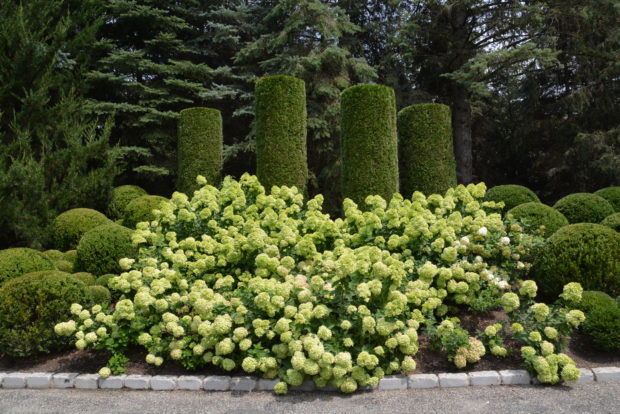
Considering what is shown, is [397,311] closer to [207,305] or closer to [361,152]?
[207,305]

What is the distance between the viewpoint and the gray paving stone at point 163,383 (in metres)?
3.84

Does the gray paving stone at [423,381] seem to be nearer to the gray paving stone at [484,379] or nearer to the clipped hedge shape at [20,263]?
the gray paving stone at [484,379]

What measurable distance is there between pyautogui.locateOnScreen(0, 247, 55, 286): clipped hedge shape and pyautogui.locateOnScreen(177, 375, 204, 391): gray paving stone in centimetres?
299

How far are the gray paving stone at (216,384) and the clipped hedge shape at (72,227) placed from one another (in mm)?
5613

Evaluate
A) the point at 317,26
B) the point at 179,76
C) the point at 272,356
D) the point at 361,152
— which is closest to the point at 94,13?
the point at 179,76

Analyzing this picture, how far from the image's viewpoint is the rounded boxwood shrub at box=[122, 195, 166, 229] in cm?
870

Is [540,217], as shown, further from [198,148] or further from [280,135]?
[198,148]

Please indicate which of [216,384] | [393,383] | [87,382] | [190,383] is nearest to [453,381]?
[393,383]

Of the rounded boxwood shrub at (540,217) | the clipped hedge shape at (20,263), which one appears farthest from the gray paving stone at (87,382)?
the rounded boxwood shrub at (540,217)

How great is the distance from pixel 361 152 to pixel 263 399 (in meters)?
6.14

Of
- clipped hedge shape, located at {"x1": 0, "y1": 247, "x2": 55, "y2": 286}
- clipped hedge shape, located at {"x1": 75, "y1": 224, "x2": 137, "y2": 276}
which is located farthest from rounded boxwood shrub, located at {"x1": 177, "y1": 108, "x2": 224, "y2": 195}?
clipped hedge shape, located at {"x1": 0, "y1": 247, "x2": 55, "y2": 286}

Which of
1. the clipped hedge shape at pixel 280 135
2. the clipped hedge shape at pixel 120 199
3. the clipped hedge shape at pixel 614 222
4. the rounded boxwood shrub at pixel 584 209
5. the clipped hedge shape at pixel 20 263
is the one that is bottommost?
the clipped hedge shape at pixel 20 263

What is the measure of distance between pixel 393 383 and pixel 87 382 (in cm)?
263

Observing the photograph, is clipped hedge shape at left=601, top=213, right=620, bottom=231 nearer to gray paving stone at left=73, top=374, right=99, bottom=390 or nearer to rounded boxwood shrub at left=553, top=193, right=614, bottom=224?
rounded boxwood shrub at left=553, top=193, right=614, bottom=224
